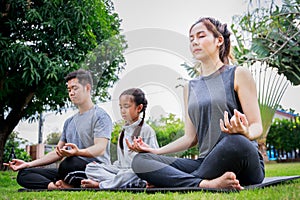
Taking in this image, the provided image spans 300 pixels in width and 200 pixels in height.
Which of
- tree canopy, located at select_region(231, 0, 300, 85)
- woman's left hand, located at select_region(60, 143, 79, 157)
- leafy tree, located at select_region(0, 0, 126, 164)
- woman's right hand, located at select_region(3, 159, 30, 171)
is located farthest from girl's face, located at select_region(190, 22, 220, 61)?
tree canopy, located at select_region(231, 0, 300, 85)

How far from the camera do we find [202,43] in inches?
63.8

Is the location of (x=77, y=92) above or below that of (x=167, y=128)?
above

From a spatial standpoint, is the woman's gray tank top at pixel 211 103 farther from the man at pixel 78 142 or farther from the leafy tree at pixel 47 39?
the leafy tree at pixel 47 39

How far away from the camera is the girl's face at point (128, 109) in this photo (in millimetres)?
1440

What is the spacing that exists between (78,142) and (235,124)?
1.04 m

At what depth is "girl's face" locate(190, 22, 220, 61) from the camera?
5.24ft

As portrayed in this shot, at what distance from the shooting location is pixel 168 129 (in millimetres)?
1540

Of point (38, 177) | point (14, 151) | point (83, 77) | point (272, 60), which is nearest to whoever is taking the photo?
point (83, 77)

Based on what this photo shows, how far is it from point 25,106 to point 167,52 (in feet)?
14.7

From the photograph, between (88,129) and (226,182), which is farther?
(88,129)

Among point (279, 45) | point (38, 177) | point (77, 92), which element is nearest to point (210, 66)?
point (77, 92)

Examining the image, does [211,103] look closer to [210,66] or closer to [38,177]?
[210,66]

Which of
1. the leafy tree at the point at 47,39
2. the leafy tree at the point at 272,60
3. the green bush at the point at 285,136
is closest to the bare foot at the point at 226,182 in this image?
the leafy tree at the point at 47,39

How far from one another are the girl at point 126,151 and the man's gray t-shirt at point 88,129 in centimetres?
9
